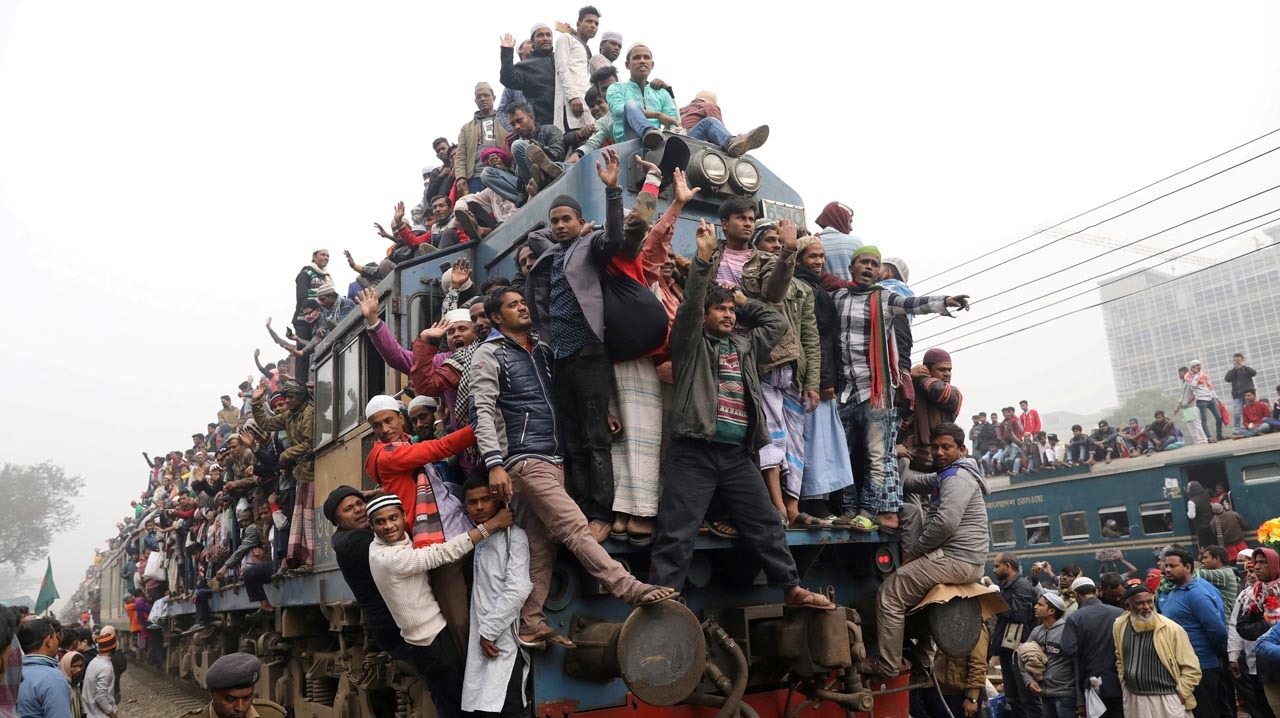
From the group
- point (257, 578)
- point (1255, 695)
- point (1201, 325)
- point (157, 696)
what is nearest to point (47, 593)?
point (157, 696)

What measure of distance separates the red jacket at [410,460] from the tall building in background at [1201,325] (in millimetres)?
84106

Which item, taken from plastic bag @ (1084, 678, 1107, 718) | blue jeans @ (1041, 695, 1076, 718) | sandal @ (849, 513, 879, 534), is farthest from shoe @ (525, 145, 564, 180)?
blue jeans @ (1041, 695, 1076, 718)

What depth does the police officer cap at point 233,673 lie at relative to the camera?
353 cm

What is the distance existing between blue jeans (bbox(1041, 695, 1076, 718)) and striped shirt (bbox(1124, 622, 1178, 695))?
1.13 m

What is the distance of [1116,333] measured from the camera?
10581 centimetres

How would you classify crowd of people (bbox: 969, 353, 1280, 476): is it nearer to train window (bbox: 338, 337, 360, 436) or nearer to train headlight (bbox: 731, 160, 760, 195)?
train headlight (bbox: 731, 160, 760, 195)

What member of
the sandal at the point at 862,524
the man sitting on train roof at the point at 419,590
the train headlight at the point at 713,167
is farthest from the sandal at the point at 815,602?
the train headlight at the point at 713,167

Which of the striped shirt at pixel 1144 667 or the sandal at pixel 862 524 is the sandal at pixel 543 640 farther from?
the striped shirt at pixel 1144 667

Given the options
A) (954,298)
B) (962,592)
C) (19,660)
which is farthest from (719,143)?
(19,660)

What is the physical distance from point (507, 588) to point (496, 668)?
0.36 meters

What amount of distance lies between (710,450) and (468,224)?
3.07 meters

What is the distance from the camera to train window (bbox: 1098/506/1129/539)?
50.3 feet

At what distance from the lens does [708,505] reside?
4688mm

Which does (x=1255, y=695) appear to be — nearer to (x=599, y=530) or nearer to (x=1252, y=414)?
(x=599, y=530)
